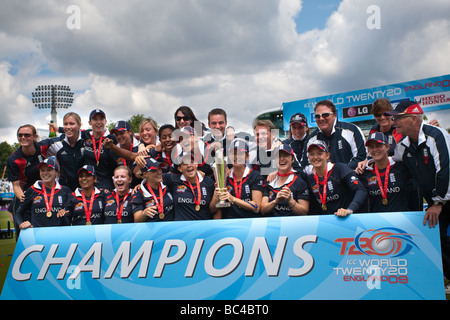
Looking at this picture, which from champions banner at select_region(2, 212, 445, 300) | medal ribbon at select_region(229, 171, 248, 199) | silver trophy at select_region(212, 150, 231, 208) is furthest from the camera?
medal ribbon at select_region(229, 171, 248, 199)

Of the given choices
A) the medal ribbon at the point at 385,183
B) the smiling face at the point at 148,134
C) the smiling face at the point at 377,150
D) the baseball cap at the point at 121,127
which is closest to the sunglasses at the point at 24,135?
the baseball cap at the point at 121,127

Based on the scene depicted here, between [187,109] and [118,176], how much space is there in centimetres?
143

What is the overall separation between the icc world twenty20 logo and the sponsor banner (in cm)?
1759

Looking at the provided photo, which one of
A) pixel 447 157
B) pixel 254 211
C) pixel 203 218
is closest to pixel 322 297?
pixel 254 211

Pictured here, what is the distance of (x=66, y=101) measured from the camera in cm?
4319

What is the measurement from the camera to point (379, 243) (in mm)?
3844

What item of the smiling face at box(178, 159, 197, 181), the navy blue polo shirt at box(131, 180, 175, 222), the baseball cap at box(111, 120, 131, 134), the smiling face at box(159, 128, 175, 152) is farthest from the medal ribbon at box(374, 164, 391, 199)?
the baseball cap at box(111, 120, 131, 134)

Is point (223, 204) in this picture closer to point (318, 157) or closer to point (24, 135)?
point (318, 157)

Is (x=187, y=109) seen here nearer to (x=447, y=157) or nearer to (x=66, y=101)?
(x=447, y=157)

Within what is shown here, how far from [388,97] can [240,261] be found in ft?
66.3

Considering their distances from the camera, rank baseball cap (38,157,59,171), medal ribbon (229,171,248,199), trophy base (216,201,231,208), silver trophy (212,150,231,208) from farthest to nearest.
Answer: baseball cap (38,157,59,171) < medal ribbon (229,171,248,199) < silver trophy (212,150,231,208) < trophy base (216,201,231,208)

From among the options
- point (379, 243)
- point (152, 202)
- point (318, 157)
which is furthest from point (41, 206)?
point (379, 243)

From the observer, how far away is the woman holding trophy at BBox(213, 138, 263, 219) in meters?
4.54

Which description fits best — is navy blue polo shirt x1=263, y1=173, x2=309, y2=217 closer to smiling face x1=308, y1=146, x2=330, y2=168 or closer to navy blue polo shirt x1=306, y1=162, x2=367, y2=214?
navy blue polo shirt x1=306, y1=162, x2=367, y2=214
